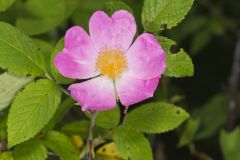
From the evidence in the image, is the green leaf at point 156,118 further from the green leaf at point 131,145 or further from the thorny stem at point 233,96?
the thorny stem at point 233,96

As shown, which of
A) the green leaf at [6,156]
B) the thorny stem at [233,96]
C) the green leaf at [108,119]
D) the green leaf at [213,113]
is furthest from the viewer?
the green leaf at [213,113]

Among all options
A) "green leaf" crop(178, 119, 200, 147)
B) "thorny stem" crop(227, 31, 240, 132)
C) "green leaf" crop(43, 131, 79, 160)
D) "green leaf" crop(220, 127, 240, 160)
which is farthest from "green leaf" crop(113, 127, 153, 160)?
"thorny stem" crop(227, 31, 240, 132)

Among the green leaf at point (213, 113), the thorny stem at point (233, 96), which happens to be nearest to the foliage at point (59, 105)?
the thorny stem at point (233, 96)

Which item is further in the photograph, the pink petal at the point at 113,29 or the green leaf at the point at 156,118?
the green leaf at the point at 156,118

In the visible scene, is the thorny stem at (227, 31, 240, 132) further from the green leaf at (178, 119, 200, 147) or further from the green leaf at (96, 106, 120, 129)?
the green leaf at (96, 106, 120, 129)

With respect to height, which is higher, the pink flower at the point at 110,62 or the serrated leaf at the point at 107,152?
the pink flower at the point at 110,62

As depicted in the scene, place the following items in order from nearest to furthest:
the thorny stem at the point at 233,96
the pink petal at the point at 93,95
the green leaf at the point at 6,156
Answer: the pink petal at the point at 93,95
the green leaf at the point at 6,156
the thorny stem at the point at 233,96
